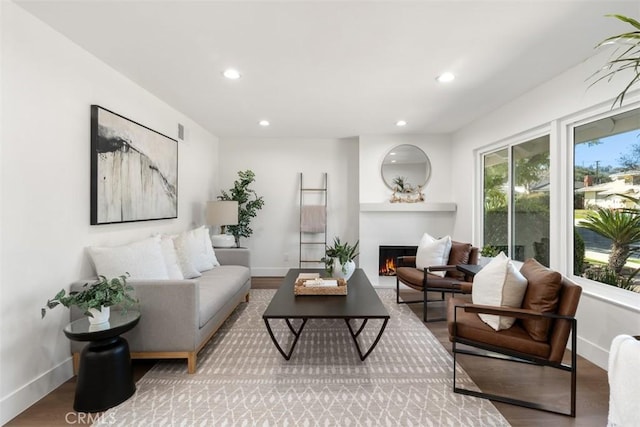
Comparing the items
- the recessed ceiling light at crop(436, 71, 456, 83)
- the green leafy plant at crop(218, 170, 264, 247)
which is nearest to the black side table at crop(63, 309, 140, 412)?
the green leafy plant at crop(218, 170, 264, 247)

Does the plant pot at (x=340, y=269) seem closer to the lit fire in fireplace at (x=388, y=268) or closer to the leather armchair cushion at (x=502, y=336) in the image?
the leather armchair cushion at (x=502, y=336)

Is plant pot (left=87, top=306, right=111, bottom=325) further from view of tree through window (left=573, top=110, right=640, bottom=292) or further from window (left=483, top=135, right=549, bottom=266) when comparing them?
window (left=483, top=135, right=549, bottom=266)

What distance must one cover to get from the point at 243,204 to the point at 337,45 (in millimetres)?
3353

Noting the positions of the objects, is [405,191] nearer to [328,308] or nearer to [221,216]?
[221,216]

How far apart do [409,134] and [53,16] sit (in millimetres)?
4380

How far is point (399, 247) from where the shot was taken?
4.89 metres

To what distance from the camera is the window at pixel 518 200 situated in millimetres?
3117

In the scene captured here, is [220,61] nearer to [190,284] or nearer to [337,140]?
[190,284]

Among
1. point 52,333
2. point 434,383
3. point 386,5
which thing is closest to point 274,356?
point 434,383

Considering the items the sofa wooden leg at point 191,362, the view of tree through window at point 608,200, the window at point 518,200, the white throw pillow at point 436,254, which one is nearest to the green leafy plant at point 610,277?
the view of tree through window at point 608,200

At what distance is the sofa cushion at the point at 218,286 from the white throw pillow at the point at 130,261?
385 mm

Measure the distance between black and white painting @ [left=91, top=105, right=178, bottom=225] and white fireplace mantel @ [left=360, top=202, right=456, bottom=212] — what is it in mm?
2864

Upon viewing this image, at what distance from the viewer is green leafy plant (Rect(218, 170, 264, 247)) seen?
4852 mm

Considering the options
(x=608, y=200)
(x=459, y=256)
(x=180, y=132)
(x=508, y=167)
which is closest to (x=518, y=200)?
(x=508, y=167)
